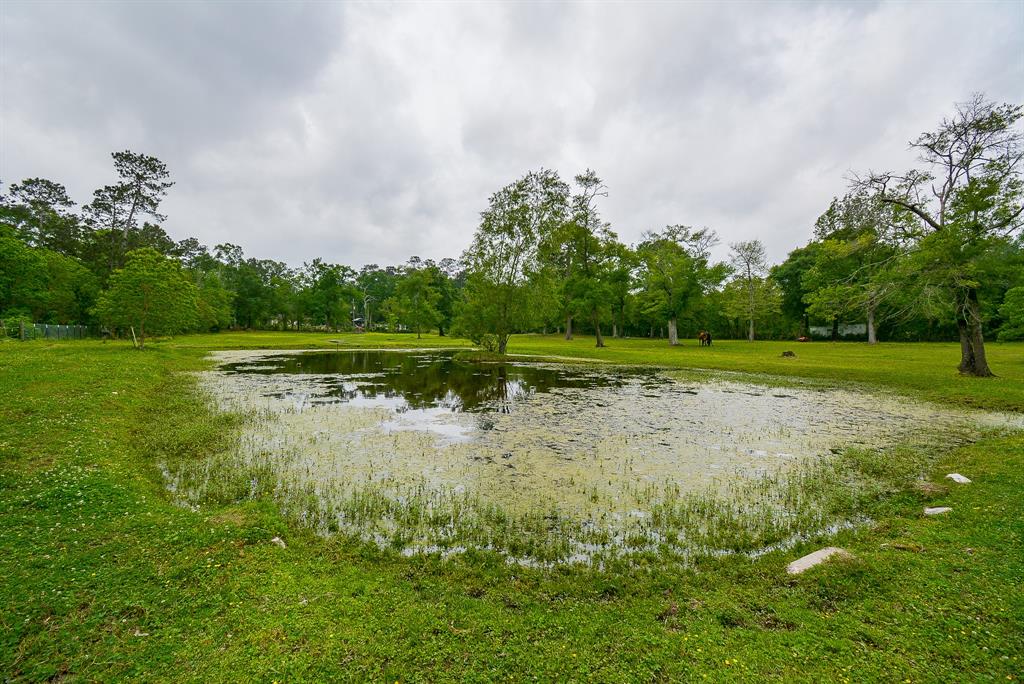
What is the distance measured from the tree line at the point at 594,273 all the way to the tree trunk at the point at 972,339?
11 centimetres

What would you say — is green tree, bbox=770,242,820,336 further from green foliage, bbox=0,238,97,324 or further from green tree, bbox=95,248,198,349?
green foliage, bbox=0,238,97,324

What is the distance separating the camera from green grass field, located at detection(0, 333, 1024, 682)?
382 centimetres

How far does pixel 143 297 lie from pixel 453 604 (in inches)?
1577

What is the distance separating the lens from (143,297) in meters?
32.4

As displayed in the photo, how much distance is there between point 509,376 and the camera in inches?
1074

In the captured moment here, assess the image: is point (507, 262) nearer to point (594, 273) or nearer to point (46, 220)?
point (594, 273)

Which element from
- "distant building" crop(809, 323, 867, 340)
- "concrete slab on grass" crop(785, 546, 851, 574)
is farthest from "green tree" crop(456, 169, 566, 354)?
"distant building" crop(809, 323, 867, 340)

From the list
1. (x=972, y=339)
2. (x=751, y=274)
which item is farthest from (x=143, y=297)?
(x=751, y=274)

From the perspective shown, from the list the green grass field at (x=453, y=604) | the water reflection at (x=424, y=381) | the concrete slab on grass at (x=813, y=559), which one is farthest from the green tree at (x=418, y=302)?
the concrete slab on grass at (x=813, y=559)

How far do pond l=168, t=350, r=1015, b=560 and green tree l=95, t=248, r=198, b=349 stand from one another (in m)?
17.7

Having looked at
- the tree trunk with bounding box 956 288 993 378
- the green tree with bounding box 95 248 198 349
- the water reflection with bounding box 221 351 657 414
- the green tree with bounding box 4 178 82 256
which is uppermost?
the green tree with bounding box 4 178 82 256

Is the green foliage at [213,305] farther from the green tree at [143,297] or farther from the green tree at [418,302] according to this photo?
the green tree at [143,297]

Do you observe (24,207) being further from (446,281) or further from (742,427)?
(742,427)

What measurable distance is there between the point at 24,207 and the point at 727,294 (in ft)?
352
